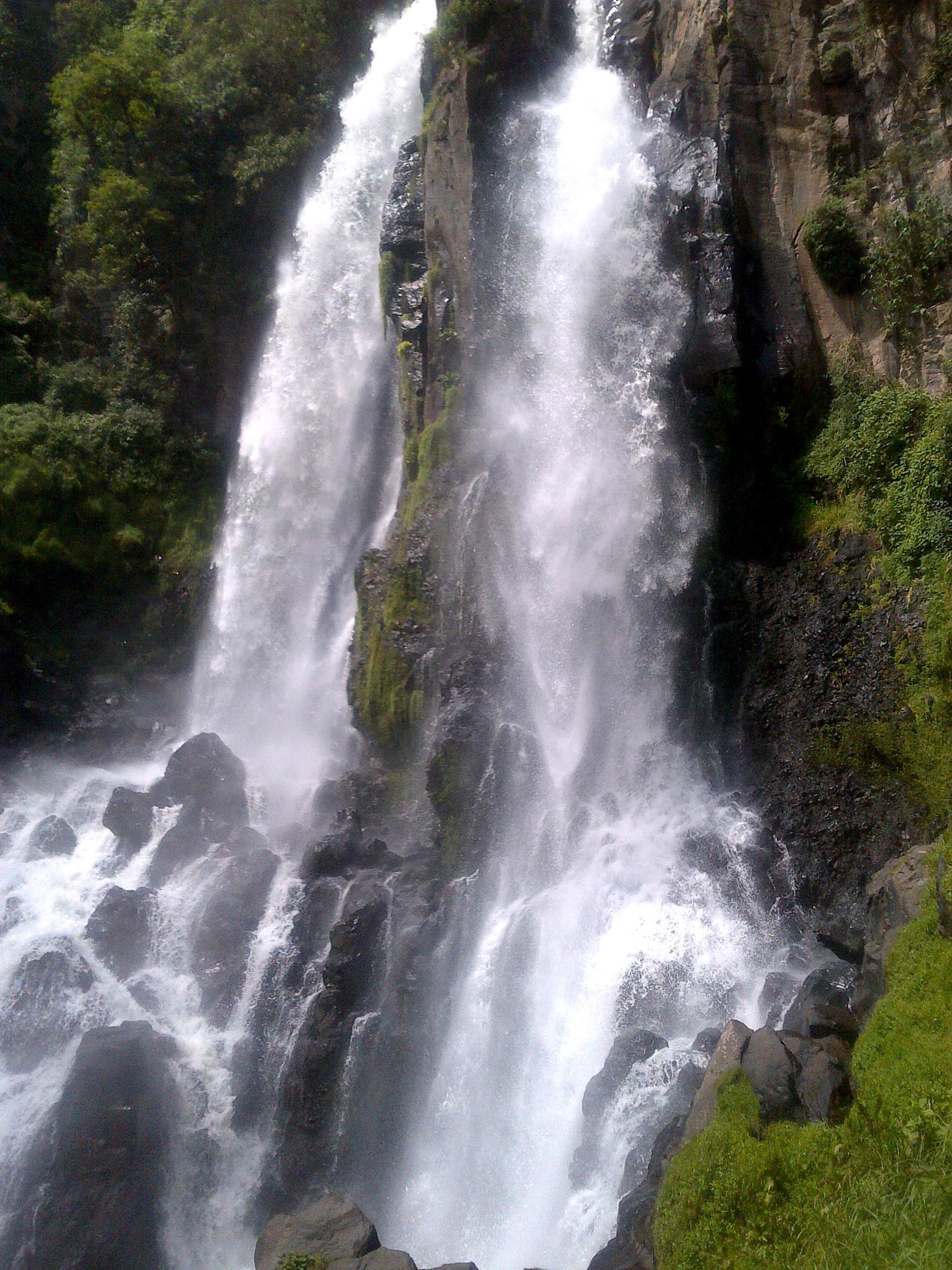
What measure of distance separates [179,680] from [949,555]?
14789mm

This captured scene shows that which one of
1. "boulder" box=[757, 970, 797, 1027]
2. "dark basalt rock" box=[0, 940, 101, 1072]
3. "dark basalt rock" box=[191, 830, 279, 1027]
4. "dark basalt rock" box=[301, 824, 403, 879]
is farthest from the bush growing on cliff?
"dark basalt rock" box=[0, 940, 101, 1072]

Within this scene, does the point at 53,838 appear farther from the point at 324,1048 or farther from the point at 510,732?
the point at 510,732

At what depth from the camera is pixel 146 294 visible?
839 inches

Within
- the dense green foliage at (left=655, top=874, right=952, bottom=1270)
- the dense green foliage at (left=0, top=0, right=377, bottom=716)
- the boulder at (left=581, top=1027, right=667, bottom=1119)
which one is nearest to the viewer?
the dense green foliage at (left=655, top=874, right=952, bottom=1270)

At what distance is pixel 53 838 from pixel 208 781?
9.56ft

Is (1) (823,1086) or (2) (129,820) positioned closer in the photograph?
(1) (823,1086)

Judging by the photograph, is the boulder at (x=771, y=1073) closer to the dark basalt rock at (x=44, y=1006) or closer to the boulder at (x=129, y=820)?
the dark basalt rock at (x=44, y=1006)

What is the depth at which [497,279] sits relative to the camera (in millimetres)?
15352

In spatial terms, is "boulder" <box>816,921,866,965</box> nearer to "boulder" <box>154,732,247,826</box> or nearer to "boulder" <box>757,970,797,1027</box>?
"boulder" <box>757,970,797,1027</box>

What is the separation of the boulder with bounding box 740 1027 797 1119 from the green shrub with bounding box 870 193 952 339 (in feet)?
32.5

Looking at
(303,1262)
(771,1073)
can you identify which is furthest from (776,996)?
(303,1262)

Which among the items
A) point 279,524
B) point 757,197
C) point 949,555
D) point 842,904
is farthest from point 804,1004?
point 279,524

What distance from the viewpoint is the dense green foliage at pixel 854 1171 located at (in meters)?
5.41

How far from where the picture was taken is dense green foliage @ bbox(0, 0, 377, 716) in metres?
19.2
